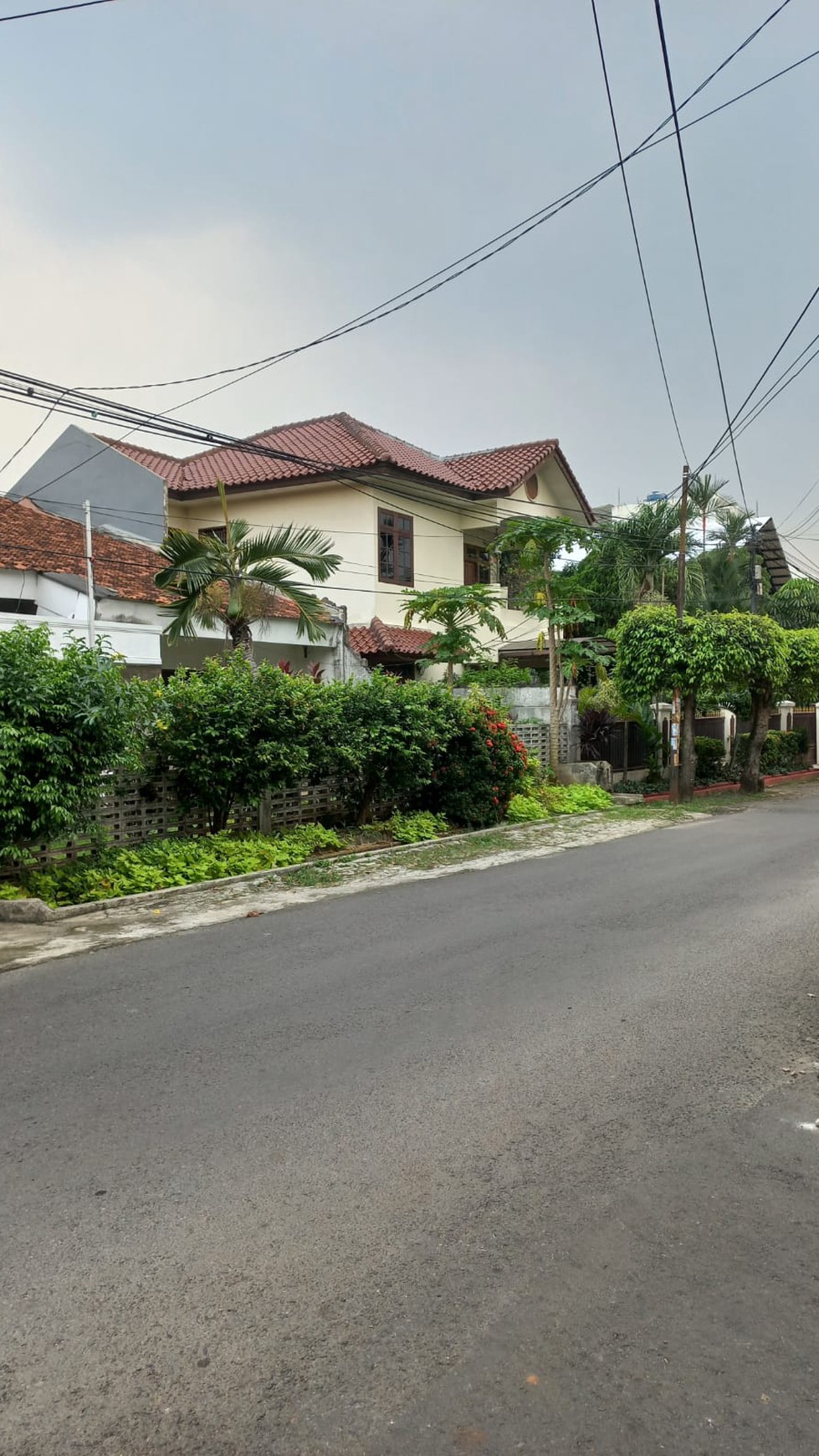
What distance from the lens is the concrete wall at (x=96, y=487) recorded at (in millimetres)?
24062

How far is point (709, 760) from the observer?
997 inches

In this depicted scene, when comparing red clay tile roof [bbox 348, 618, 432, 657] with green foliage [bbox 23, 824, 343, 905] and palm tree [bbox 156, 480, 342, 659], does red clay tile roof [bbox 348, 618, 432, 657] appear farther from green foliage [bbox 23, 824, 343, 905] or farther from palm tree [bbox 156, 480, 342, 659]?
green foliage [bbox 23, 824, 343, 905]

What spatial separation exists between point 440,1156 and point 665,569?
2718cm

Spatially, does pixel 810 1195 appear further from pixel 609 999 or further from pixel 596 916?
pixel 596 916

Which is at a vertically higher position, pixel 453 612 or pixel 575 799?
pixel 453 612

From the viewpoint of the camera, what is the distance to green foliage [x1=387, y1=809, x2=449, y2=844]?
1416 cm

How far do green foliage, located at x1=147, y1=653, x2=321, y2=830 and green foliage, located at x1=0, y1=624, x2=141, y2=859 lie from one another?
124 cm

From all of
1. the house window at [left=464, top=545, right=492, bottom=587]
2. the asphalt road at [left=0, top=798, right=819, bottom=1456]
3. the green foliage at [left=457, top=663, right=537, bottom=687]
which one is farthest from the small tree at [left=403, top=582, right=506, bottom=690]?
the asphalt road at [left=0, top=798, right=819, bottom=1456]

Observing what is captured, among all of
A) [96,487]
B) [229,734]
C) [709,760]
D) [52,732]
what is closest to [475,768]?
[229,734]

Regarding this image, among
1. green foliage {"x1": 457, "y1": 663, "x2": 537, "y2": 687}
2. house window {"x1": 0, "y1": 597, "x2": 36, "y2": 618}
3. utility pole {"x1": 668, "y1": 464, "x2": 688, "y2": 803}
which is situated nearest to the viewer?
house window {"x1": 0, "y1": 597, "x2": 36, "y2": 618}

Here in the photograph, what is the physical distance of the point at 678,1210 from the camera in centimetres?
363

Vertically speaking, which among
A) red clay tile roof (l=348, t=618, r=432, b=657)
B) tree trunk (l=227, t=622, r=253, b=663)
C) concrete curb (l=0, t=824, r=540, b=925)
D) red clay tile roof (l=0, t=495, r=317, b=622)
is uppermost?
red clay tile roof (l=0, t=495, r=317, b=622)

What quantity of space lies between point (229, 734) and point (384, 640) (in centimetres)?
1211

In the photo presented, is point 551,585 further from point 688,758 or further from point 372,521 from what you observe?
point 372,521
